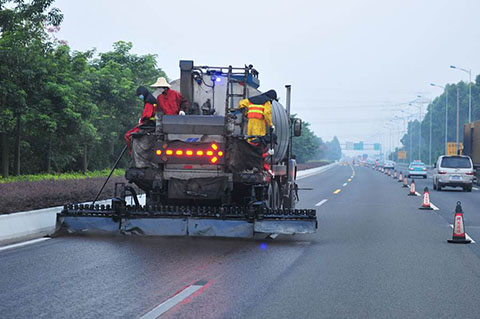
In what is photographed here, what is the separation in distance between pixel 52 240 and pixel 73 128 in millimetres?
18521

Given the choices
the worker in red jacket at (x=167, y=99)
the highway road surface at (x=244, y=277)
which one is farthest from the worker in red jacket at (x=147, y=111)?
the highway road surface at (x=244, y=277)

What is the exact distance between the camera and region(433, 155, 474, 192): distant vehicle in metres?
33.6

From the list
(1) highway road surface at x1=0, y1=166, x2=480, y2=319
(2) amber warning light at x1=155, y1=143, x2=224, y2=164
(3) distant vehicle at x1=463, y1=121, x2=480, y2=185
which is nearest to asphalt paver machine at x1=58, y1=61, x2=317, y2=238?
(2) amber warning light at x1=155, y1=143, x2=224, y2=164

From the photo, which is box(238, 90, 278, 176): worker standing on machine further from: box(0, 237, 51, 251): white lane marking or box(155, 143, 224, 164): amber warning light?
box(0, 237, 51, 251): white lane marking

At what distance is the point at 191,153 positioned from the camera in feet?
38.4

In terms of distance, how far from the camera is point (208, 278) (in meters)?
8.33

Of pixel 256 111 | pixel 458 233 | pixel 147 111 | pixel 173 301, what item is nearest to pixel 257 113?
pixel 256 111

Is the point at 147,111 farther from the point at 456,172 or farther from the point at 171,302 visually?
the point at 456,172

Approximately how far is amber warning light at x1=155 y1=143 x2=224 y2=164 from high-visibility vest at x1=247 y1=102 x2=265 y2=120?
927 mm

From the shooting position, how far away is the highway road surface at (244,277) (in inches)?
261

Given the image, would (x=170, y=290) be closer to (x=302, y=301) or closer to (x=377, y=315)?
(x=302, y=301)

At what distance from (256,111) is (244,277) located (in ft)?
14.2

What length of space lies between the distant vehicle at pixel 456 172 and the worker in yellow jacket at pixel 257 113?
23539 millimetres

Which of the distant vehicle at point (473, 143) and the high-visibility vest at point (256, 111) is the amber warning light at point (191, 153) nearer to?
the high-visibility vest at point (256, 111)
